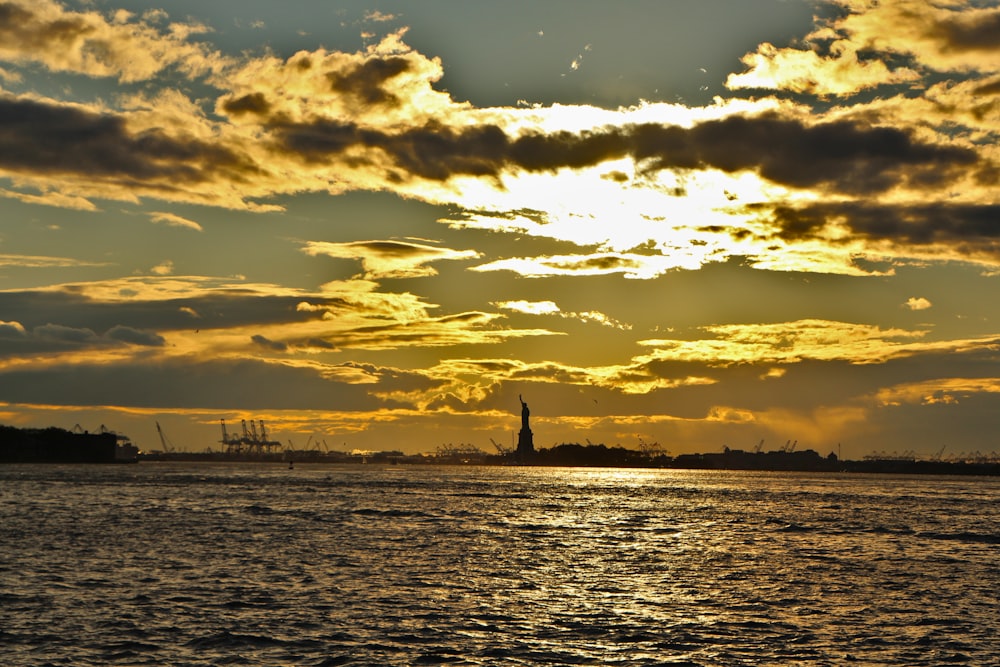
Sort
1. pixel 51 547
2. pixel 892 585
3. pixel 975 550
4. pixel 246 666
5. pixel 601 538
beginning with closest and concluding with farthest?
pixel 246 666 < pixel 892 585 < pixel 51 547 < pixel 975 550 < pixel 601 538

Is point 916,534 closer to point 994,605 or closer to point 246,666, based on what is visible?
point 994,605

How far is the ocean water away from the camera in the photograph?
141 feet

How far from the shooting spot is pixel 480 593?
59844mm

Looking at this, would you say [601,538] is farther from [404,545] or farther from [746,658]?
[746,658]

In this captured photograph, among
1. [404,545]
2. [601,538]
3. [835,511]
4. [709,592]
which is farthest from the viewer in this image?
[835,511]

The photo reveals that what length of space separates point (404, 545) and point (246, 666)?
49.0 metres

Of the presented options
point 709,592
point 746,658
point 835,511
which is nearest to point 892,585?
point 709,592

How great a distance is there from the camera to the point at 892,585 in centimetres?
6781

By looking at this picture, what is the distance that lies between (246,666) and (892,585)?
46.0m

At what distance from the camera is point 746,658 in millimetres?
42562

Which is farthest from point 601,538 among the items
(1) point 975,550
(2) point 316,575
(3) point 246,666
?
(3) point 246,666

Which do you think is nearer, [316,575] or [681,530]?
[316,575]

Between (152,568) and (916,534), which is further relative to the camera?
(916,534)

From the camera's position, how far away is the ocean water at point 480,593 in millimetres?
43125
